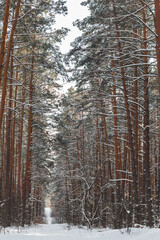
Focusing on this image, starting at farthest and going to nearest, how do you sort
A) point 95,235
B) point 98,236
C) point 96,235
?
point 95,235 → point 96,235 → point 98,236

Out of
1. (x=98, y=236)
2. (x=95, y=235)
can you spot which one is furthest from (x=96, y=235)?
(x=98, y=236)

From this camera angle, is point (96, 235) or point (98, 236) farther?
point (96, 235)

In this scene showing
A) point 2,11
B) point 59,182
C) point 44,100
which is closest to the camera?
point 2,11

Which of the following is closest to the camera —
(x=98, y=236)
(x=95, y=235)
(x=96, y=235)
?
(x=98, y=236)

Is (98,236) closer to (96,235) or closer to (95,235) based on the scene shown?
(96,235)

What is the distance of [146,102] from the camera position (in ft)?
28.7

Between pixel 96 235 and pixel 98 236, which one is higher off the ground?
pixel 98 236

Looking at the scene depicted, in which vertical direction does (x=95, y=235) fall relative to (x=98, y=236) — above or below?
below

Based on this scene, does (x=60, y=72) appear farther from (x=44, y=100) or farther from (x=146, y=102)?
(x=44, y=100)

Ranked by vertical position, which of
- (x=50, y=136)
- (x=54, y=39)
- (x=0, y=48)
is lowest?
(x=50, y=136)

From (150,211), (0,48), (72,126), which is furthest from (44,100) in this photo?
(72,126)

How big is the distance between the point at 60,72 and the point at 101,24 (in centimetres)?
231

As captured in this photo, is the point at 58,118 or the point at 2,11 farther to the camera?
the point at 58,118

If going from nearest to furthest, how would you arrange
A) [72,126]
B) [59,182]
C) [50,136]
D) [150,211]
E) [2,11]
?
1. [150,211]
2. [2,11]
3. [50,136]
4. [72,126]
5. [59,182]
